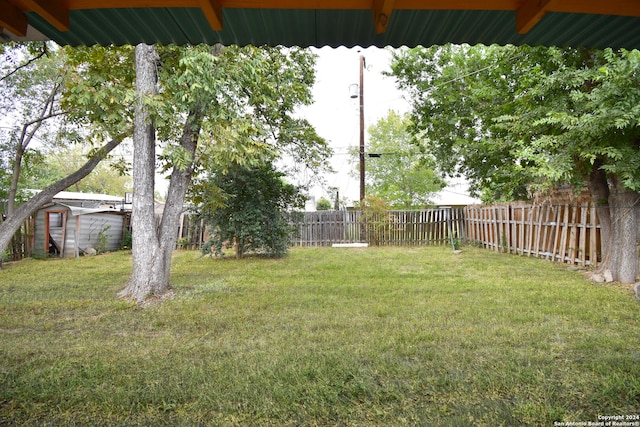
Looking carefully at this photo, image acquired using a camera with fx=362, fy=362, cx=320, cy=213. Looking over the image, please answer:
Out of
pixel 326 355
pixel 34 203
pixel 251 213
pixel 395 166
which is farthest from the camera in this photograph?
pixel 395 166

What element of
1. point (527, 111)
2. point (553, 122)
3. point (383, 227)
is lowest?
point (383, 227)

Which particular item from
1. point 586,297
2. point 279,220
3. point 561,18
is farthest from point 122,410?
point 279,220

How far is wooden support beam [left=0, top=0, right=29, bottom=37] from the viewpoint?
2281mm

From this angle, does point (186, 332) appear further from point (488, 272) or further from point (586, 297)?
point (488, 272)

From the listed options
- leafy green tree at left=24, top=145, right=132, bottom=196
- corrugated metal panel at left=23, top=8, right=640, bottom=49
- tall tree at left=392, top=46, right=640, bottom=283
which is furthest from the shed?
leafy green tree at left=24, top=145, right=132, bottom=196

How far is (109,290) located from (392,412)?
5.69 metres

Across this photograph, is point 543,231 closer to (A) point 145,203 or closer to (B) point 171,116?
(B) point 171,116

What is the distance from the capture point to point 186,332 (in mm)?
4012

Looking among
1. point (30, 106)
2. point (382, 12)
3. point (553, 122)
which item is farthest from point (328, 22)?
point (30, 106)

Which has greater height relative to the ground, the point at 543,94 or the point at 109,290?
the point at 543,94

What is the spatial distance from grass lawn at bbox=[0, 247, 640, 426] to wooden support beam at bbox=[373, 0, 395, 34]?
248 centimetres

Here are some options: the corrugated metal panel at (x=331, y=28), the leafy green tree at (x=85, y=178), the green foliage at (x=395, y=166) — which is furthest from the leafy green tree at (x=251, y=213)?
the leafy green tree at (x=85, y=178)

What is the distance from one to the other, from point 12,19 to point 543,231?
10.5 metres

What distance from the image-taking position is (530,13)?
228 centimetres
